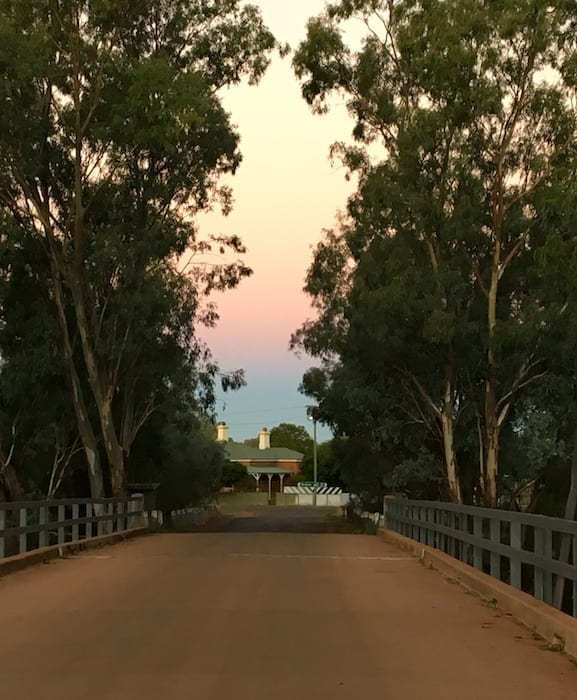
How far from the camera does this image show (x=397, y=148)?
111 ft

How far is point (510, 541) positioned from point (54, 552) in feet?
32.5

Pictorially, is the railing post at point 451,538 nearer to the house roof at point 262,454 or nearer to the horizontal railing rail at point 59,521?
the horizontal railing rail at point 59,521

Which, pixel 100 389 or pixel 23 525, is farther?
pixel 100 389

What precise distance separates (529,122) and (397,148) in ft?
14.0

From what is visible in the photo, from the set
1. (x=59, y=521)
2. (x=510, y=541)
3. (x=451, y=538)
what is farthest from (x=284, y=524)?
(x=510, y=541)

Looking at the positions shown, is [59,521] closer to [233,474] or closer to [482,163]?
[482,163]

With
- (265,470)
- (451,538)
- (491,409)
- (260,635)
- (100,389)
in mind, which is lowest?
(265,470)

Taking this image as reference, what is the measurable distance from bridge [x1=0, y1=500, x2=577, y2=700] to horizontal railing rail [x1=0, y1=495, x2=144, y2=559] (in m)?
0.13

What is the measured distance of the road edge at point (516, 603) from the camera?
8984 millimetres

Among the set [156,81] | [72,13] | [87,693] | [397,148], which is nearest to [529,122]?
[397,148]

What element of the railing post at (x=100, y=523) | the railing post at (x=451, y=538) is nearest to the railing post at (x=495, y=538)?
the railing post at (x=451, y=538)

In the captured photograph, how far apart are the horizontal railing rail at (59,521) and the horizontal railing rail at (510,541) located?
709 cm

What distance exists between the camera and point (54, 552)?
62.6ft

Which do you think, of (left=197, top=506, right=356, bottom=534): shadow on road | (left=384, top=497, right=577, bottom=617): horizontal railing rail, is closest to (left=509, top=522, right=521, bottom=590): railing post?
(left=384, top=497, right=577, bottom=617): horizontal railing rail
